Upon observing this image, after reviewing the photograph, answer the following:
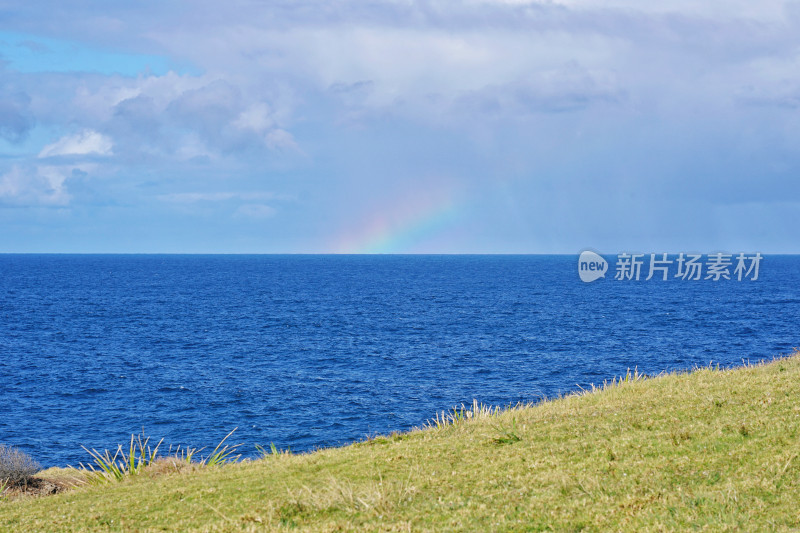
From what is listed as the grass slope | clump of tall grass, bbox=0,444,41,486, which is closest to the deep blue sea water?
clump of tall grass, bbox=0,444,41,486

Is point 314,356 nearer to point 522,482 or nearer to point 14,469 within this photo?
point 14,469

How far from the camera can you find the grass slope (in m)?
10.7

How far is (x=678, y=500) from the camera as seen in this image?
10898mm

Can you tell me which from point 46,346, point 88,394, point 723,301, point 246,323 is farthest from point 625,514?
point 723,301

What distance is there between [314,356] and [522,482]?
51.5 m

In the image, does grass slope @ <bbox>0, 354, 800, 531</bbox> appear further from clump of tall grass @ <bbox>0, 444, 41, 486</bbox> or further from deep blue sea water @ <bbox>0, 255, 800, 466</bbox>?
deep blue sea water @ <bbox>0, 255, 800, 466</bbox>

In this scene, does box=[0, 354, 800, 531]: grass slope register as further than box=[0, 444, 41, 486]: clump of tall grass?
No

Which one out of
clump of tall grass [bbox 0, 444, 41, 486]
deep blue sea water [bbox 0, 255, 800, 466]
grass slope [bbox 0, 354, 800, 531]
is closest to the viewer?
grass slope [bbox 0, 354, 800, 531]

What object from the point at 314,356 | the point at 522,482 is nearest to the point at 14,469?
the point at 522,482

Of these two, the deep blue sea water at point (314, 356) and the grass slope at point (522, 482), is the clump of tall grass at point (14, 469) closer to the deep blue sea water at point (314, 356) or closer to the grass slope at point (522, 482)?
the grass slope at point (522, 482)

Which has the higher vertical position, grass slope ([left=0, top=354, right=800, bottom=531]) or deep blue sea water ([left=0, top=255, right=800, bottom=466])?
grass slope ([left=0, top=354, right=800, bottom=531])

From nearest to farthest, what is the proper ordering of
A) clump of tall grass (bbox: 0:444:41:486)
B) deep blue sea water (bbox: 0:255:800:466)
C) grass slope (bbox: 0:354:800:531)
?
grass slope (bbox: 0:354:800:531) → clump of tall grass (bbox: 0:444:41:486) → deep blue sea water (bbox: 0:255:800:466)

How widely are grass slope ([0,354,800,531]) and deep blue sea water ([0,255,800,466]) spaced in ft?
70.0

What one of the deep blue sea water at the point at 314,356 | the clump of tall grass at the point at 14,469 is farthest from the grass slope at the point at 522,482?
the deep blue sea water at the point at 314,356
